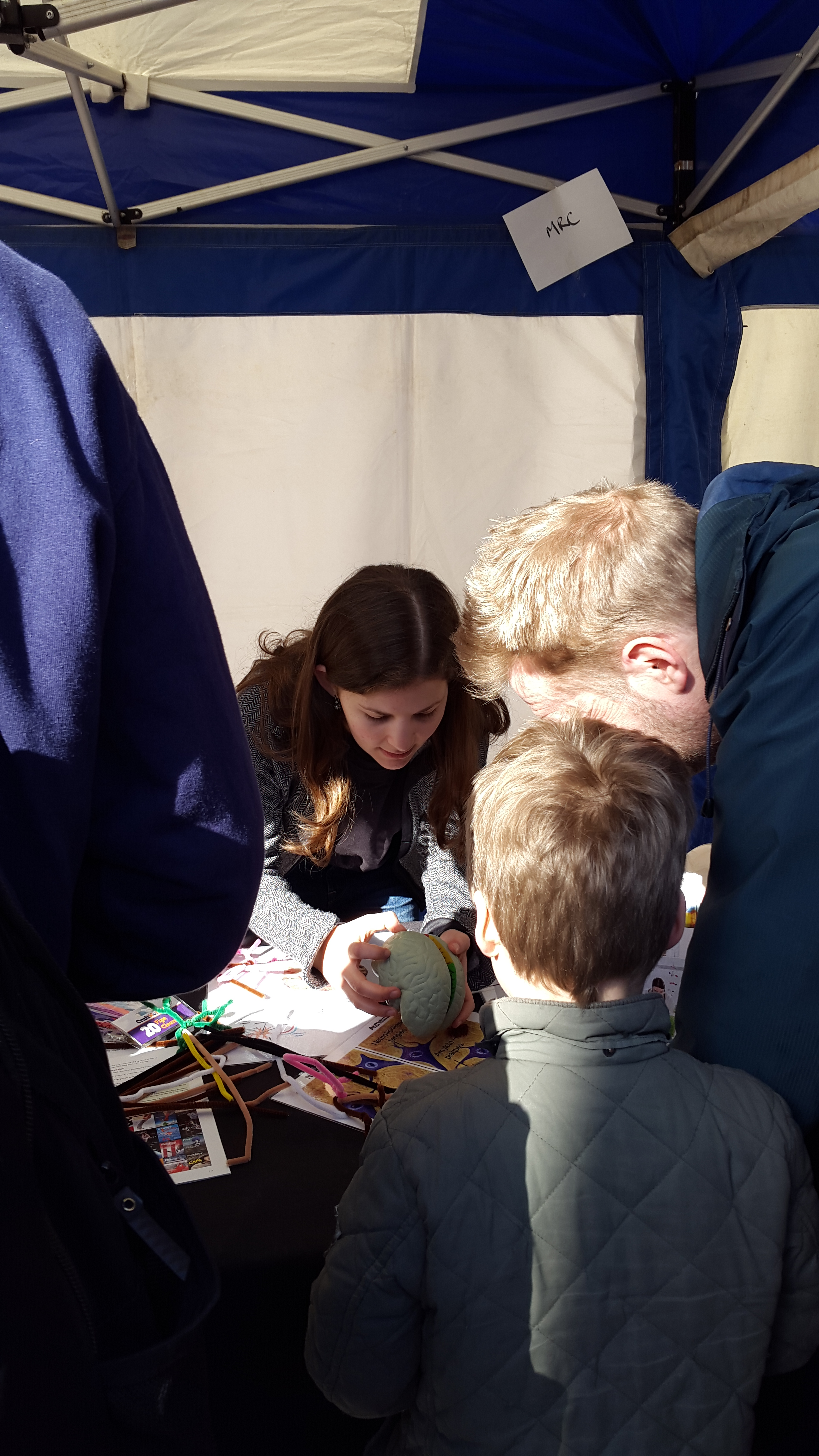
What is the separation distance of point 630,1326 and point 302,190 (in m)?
3.35

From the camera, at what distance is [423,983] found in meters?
1.76

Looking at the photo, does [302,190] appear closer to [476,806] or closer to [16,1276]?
[476,806]

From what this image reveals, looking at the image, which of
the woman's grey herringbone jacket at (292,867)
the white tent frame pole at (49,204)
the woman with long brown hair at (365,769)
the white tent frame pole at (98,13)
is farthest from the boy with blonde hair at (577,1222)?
the white tent frame pole at (49,204)

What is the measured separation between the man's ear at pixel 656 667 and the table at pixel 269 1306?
2.77 feet

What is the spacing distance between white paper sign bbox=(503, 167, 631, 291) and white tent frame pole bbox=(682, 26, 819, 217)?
0.24m

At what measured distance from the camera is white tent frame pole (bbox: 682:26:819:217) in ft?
9.09

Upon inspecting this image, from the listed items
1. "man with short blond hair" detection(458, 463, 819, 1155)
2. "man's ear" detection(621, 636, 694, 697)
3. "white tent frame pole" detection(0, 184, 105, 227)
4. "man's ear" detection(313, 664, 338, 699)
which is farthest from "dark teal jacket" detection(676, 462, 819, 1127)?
"white tent frame pole" detection(0, 184, 105, 227)

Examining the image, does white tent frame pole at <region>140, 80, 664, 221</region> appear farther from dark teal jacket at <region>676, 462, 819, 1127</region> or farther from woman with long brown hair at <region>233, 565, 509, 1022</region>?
dark teal jacket at <region>676, 462, 819, 1127</region>

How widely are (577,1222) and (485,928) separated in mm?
353

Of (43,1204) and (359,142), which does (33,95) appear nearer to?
(359,142)

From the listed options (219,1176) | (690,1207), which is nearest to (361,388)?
(219,1176)

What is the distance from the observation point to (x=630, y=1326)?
1084mm

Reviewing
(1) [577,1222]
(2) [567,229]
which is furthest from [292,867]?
(2) [567,229]

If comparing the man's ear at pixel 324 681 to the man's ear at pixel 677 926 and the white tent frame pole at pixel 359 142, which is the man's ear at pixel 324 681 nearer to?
the man's ear at pixel 677 926
